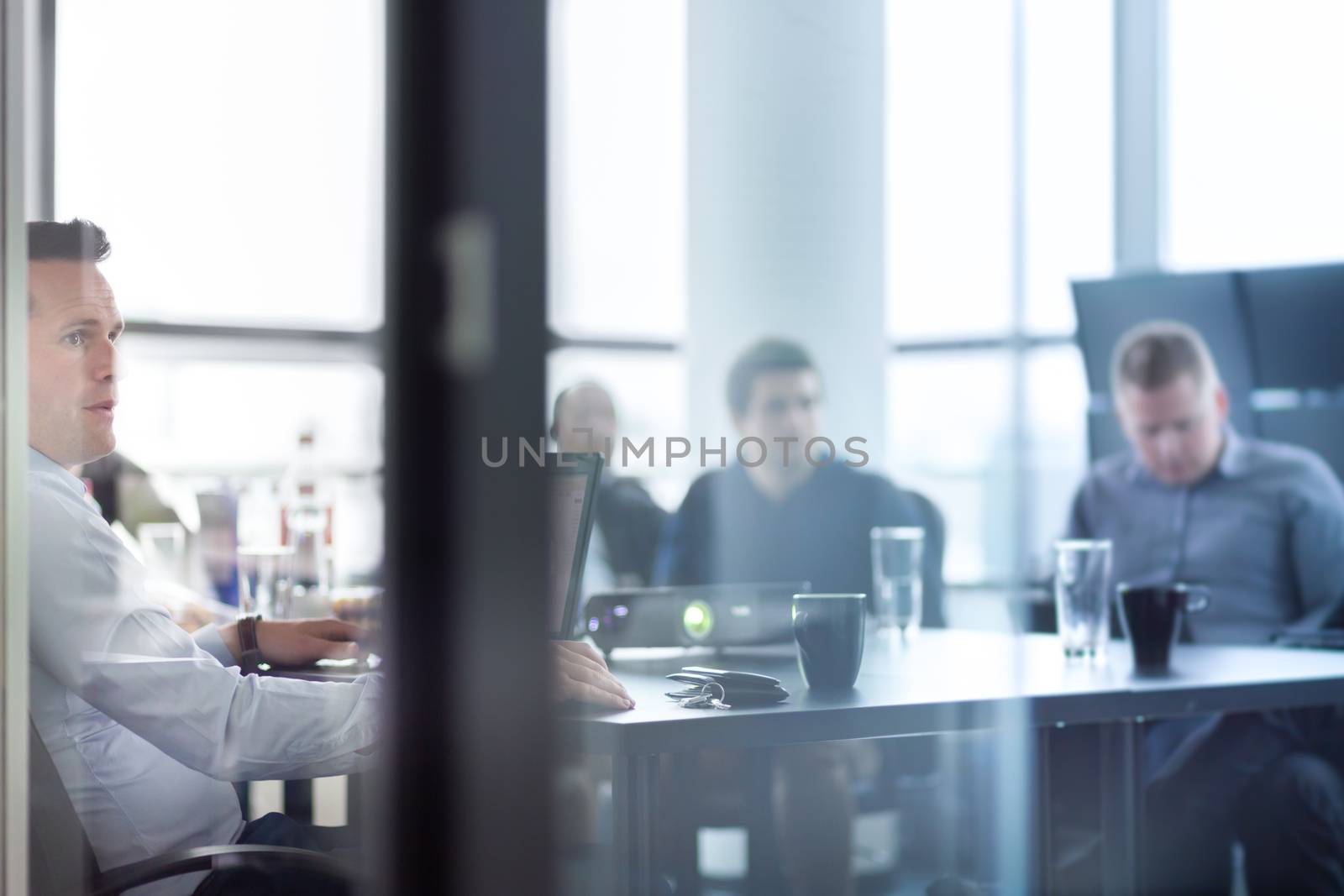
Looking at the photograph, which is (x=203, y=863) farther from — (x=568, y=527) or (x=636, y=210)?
(x=636, y=210)

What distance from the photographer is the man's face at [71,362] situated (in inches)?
55.3

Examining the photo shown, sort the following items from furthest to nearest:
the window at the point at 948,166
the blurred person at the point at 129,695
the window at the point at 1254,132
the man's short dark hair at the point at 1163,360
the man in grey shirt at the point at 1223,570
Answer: the window at the point at 1254,132 → the window at the point at 948,166 → the man's short dark hair at the point at 1163,360 → the man in grey shirt at the point at 1223,570 → the blurred person at the point at 129,695

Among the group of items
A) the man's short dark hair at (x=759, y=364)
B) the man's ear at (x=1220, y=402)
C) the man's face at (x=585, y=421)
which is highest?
the man's short dark hair at (x=759, y=364)

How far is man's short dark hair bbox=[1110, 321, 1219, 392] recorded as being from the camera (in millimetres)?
2799

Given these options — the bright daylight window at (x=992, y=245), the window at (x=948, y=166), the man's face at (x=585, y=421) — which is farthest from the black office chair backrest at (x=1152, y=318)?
the man's face at (x=585, y=421)

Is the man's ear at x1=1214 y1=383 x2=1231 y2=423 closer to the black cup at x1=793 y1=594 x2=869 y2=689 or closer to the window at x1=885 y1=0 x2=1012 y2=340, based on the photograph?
the window at x1=885 y1=0 x2=1012 y2=340

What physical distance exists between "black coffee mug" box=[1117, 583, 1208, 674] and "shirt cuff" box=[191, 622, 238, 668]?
47.1 inches

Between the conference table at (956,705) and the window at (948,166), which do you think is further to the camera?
the window at (948,166)

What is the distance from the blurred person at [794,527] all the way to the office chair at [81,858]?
1270 millimetres

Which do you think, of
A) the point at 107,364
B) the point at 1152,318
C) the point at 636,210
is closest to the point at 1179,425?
the point at 1152,318

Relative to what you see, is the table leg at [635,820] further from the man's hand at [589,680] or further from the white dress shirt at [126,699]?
the white dress shirt at [126,699]

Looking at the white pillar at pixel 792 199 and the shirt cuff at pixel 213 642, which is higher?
the white pillar at pixel 792 199

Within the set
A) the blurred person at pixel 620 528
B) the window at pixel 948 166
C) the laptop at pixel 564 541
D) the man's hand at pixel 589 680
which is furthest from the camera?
the window at pixel 948 166

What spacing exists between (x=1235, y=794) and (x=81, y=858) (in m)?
1.81
